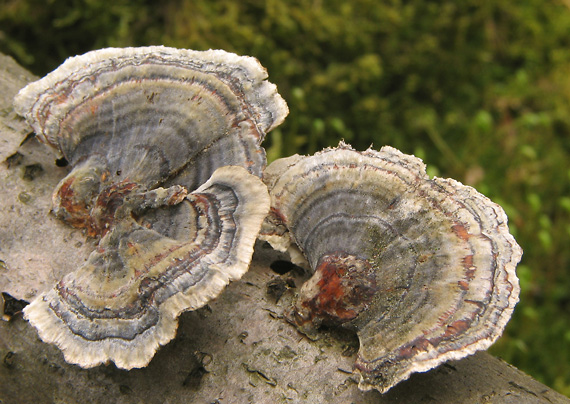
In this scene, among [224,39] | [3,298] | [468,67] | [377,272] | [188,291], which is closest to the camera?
[188,291]

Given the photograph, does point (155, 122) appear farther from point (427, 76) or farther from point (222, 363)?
point (427, 76)

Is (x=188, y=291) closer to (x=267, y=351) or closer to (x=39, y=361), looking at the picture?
(x=267, y=351)

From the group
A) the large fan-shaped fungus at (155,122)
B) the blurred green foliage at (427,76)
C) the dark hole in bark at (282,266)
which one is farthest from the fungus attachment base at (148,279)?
the blurred green foliage at (427,76)

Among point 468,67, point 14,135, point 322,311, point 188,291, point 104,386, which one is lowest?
→ point 468,67

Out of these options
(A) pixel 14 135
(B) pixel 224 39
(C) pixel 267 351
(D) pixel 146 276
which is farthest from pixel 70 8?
(C) pixel 267 351

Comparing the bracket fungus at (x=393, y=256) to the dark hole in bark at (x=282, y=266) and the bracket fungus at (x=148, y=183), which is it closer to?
the dark hole in bark at (x=282, y=266)

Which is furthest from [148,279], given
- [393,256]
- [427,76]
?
[427,76]

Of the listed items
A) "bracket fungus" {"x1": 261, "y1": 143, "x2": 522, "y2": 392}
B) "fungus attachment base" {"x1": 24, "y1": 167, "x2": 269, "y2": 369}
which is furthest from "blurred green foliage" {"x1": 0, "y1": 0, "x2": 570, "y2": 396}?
"fungus attachment base" {"x1": 24, "y1": 167, "x2": 269, "y2": 369}
